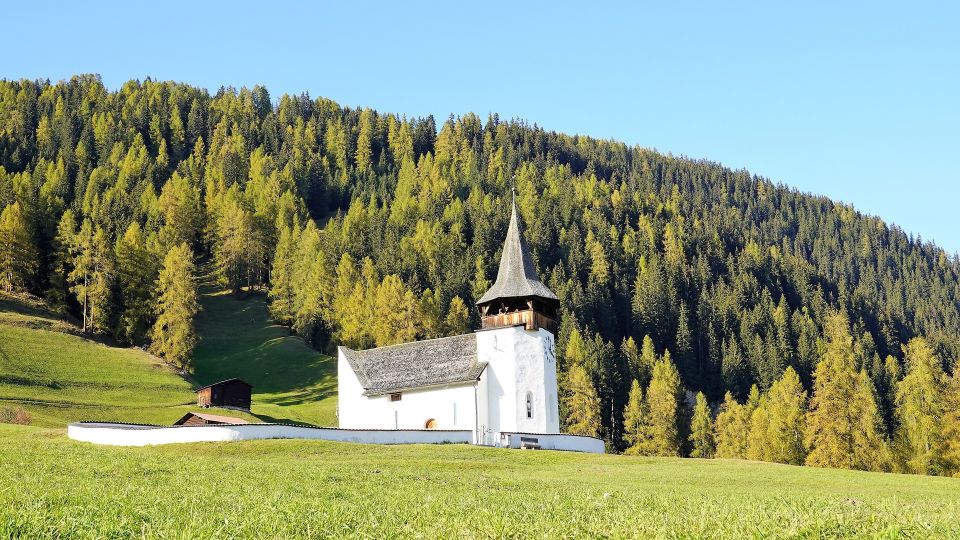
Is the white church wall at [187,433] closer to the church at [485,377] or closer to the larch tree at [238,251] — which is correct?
the church at [485,377]

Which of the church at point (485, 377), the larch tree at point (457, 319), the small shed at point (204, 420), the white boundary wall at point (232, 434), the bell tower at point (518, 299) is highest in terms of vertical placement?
the larch tree at point (457, 319)

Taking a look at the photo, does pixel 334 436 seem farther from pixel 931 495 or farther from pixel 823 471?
pixel 931 495

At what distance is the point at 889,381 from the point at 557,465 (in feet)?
263

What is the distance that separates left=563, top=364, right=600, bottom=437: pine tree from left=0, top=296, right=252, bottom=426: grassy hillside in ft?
109

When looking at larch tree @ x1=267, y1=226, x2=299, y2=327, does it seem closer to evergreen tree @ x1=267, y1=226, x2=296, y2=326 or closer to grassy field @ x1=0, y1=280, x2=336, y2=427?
evergreen tree @ x1=267, y1=226, x2=296, y2=326

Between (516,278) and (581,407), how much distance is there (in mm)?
28976

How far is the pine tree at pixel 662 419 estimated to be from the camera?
82188 millimetres

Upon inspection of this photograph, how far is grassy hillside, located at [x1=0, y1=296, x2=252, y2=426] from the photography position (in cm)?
6406

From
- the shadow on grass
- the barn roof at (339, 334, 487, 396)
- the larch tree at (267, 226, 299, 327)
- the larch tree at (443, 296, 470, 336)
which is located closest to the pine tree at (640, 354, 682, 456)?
the larch tree at (443, 296, 470, 336)

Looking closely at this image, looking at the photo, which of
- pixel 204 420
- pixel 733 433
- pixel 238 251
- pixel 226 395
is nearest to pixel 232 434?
pixel 204 420

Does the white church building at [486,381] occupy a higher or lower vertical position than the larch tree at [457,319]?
lower

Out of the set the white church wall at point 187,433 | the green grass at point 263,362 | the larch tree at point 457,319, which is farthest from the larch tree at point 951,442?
the larch tree at point 457,319

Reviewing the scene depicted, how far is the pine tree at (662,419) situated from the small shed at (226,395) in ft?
116

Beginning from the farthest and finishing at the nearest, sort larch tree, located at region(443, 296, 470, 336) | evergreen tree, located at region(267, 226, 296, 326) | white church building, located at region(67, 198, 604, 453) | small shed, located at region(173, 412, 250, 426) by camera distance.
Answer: evergreen tree, located at region(267, 226, 296, 326), larch tree, located at region(443, 296, 470, 336), white church building, located at region(67, 198, 604, 453), small shed, located at region(173, 412, 250, 426)
